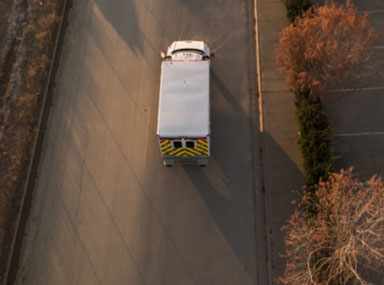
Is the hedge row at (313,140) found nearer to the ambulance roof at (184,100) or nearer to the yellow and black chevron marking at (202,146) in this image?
the yellow and black chevron marking at (202,146)

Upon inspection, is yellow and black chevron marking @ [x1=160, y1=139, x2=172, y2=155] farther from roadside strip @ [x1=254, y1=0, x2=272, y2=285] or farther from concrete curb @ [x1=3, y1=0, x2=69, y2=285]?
concrete curb @ [x1=3, y1=0, x2=69, y2=285]

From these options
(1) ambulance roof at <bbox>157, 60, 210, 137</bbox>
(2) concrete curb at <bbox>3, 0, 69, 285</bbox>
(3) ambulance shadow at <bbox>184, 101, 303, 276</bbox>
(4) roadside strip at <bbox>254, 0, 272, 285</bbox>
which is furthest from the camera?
(2) concrete curb at <bbox>3, 0, 69, 285</bbox>

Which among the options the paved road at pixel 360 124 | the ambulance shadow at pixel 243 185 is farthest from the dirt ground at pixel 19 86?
the paved road at pixel 360 124

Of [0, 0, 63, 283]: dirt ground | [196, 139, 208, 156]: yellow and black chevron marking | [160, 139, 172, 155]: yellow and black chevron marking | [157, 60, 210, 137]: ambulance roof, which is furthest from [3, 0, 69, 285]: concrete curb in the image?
[196, 139, 208, 156]: yellow and black chevron marking

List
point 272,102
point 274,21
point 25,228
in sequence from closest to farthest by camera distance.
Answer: point 25,228 → point 272,102 → point 274,21

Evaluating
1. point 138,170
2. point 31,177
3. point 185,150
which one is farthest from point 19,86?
point 185,150

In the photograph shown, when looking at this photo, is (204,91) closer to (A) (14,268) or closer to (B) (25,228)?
(B) (25,228)

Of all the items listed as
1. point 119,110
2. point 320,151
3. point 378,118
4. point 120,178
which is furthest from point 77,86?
point 378,118
